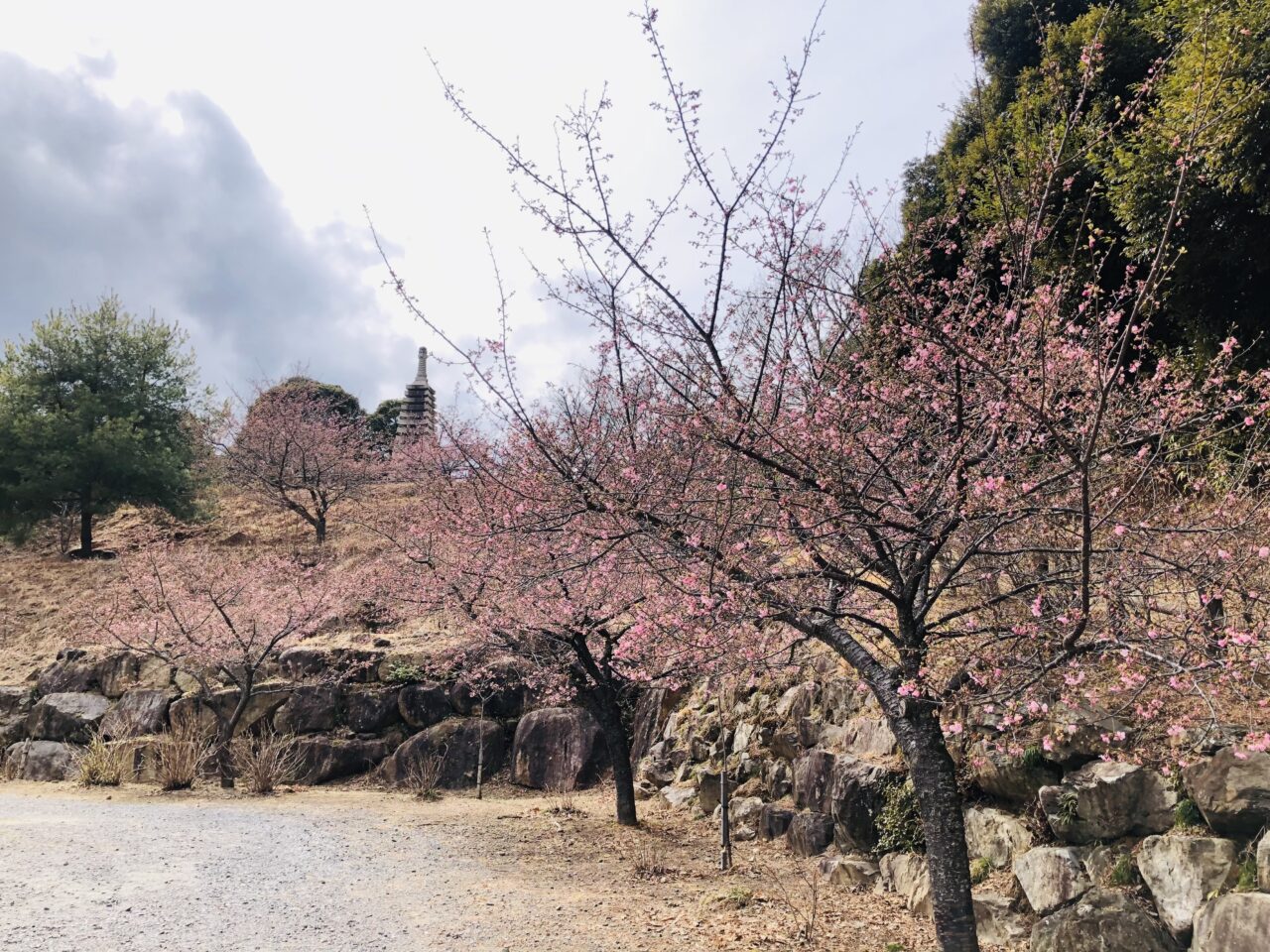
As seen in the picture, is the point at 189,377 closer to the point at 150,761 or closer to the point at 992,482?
the point at 150,761

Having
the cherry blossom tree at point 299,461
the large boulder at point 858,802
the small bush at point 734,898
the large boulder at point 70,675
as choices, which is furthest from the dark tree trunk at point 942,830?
the cherry blossom tree at point 299,461

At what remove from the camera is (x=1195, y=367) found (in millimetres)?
8898

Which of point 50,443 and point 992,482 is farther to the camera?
point 50,443

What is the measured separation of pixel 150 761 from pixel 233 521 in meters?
13.9

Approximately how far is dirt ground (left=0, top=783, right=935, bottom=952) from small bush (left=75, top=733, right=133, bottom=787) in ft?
7.87

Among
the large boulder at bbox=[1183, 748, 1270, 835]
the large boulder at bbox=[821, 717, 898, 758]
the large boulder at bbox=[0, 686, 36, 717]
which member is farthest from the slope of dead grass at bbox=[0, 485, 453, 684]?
the large boulder at bbox=[1183, 748, 1270, 835]

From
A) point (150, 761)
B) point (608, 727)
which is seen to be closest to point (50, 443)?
point (150, 761)

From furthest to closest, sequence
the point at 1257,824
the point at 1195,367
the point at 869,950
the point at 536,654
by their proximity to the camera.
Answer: the point at 536,654 → the point at 1195,367 → the point at 869,950 → the point at 1257,824

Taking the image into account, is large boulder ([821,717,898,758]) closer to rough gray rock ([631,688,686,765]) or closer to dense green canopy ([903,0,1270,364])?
rough gray rock ([631,688,686,765])

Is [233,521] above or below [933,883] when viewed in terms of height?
above

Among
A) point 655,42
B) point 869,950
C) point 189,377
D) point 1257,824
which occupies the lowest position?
point 869,950

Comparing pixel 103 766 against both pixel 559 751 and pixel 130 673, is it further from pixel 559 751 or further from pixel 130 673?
pixel 559 751

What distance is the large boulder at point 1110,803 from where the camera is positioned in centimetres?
495

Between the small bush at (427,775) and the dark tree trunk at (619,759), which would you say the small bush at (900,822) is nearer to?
the dark tree trunk at (619,759)
